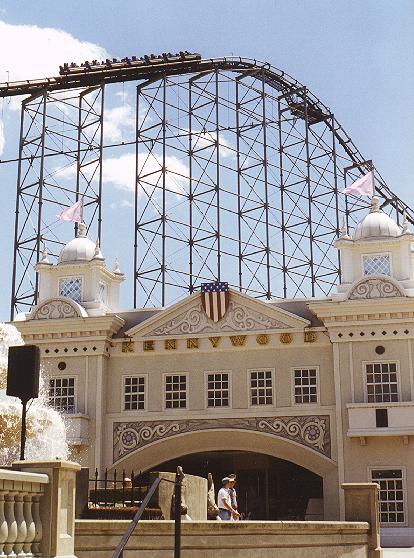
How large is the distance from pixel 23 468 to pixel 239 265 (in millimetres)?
26390

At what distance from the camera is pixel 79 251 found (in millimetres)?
30875

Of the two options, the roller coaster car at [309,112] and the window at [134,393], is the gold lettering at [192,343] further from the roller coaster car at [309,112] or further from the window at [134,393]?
the roller coaster car at [309,112]


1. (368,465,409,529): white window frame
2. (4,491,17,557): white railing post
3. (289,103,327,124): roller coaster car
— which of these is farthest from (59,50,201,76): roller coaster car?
(4,491,17,557): white railing post

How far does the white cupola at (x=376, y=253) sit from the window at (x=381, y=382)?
7.68 ft

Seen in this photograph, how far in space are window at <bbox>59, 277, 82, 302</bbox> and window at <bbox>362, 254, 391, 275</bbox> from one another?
9.58 meters

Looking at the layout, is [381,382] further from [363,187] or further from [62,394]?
[62,394]

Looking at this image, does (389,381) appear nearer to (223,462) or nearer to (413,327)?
(413,327)

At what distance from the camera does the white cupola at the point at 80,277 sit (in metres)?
30.2

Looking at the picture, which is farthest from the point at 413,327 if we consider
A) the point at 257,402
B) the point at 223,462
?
the point at 223,462

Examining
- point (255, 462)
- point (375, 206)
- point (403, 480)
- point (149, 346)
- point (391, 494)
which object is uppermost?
point (375, 206)

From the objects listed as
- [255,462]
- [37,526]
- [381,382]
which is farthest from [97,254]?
[37,526]

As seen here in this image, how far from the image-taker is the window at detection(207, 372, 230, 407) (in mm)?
28064

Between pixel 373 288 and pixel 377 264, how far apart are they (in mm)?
1371

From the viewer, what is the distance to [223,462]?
29766 millimetres
